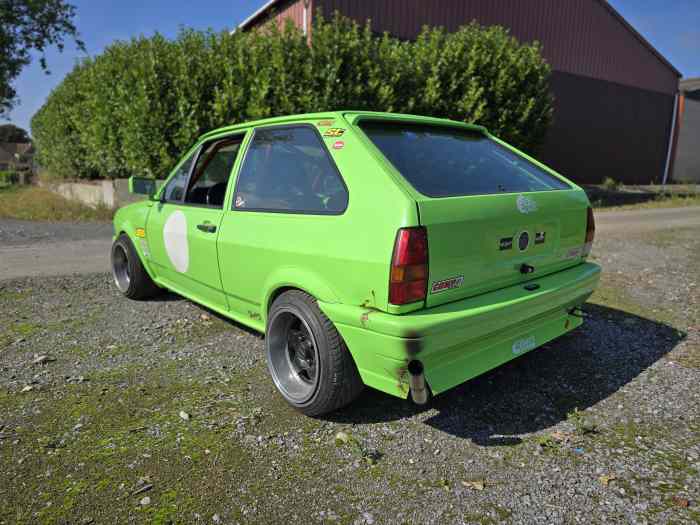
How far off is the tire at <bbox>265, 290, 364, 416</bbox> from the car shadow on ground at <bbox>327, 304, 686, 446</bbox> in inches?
8.8

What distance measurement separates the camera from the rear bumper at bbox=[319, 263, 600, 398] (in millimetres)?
2271

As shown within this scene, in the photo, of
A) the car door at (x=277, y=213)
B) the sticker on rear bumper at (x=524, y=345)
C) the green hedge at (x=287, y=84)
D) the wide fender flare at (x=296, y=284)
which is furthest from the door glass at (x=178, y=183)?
the green hedge at (x=287, y=84)

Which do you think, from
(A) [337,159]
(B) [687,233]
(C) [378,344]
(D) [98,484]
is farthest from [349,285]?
(B) [687,233]

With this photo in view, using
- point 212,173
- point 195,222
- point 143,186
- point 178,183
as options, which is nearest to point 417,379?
point 195,222

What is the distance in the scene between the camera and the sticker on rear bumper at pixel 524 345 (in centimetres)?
278

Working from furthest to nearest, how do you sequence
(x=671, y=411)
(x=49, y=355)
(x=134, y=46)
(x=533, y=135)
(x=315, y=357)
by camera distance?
(x=533, y=135)
(x=134, y=46)
(x=49, y=355)
(x=671, y=411)
(x=315, y=357)

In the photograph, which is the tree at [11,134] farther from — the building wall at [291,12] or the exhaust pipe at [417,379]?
the exhaust pipe at [417,379]

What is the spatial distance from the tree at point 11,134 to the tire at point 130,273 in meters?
105

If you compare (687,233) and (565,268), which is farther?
(687,233)

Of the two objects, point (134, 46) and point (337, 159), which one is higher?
point (134, 46)

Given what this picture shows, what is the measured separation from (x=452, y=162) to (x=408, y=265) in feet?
3.36

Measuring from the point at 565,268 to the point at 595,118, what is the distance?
19864 millimetres

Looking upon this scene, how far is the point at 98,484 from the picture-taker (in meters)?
2.23

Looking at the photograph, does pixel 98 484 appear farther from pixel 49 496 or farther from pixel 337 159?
pixel 337 159
